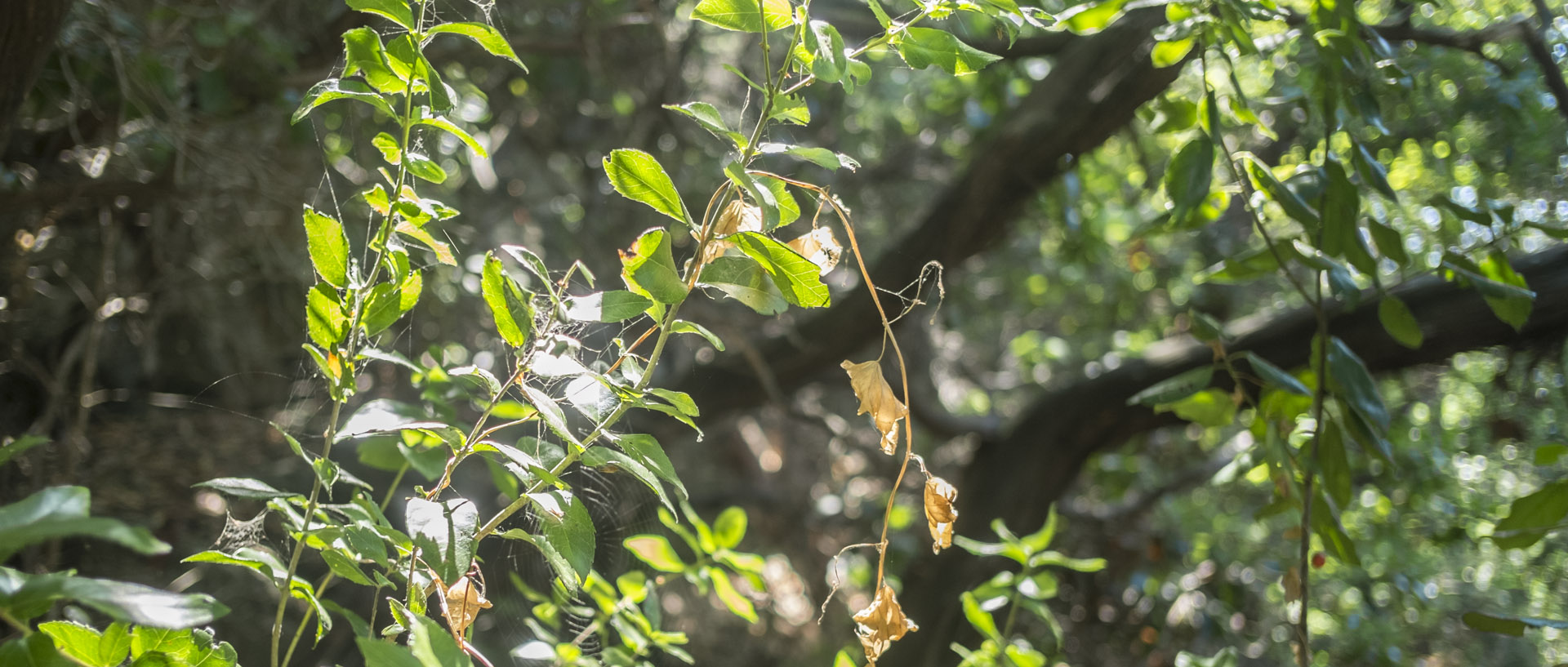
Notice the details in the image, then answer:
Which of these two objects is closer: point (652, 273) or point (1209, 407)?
point (652, 273)

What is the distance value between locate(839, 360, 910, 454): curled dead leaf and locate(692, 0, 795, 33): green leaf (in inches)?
7.6

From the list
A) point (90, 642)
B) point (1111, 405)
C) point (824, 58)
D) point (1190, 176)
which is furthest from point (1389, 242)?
point (1111, 405)

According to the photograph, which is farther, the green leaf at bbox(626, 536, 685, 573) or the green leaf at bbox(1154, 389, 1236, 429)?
the green leaf at bbox(1154, 389, 1236, 429)

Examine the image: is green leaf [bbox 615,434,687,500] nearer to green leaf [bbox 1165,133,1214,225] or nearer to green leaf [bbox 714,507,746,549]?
green leaf [bbox 714,507,746,549]

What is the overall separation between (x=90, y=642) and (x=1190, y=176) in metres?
0.78

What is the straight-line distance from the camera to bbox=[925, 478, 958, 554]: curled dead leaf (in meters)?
0.52

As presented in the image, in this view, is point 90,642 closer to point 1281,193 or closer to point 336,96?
point 336,96

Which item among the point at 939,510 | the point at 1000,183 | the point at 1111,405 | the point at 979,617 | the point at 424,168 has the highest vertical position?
the point at 424,168

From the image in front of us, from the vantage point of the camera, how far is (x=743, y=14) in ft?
1.55

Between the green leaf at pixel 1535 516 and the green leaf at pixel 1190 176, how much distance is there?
0.34m

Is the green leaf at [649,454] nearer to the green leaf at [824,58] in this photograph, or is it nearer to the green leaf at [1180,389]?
the green leaf at [824,58]

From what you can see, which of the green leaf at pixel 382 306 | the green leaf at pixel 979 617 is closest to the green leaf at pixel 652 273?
the green leaf at pixel 382 306

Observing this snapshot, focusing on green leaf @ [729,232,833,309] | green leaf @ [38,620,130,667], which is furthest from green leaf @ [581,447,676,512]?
green leaf @ [38,620,130,667]

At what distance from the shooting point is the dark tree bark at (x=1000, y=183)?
1528mm
